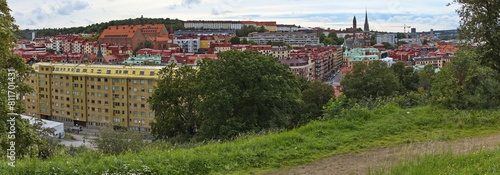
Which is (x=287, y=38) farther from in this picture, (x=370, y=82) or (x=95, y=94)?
(x=370, y=82)

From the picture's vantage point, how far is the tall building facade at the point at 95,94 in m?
32.1

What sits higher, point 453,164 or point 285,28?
point 285,28

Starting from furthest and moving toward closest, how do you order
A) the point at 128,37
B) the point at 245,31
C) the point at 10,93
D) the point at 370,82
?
the point at 245,31, the point at 128,37, the point at 370,82, the point at 10,93

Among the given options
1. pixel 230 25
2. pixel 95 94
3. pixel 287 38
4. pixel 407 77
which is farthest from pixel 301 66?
pixel 230 25

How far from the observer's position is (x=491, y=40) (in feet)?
30.1

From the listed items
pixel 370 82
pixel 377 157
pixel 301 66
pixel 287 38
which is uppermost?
pixel 287 38

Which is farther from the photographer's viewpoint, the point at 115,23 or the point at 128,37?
the point at 115,23

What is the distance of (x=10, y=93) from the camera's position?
697 centimetres

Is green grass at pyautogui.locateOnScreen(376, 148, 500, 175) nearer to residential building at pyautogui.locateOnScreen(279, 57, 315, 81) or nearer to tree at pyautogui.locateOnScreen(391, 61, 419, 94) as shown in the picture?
tree at pyautogui.locateOnScreen(391, 61, 419, 94)

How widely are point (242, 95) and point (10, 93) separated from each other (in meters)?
7.23

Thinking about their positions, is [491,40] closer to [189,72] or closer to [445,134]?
[445,134]

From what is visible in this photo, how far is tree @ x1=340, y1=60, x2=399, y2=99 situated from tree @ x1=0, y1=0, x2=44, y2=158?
18.6m

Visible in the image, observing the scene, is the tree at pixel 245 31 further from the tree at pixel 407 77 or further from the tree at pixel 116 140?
the tree at pixel 116 140

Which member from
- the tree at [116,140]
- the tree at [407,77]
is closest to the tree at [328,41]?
the tree at [407,77]
